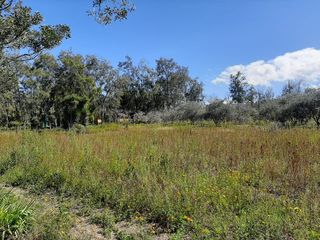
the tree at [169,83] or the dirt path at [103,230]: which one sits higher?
the tree at [169,83]

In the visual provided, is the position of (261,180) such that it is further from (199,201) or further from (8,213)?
(8,213)

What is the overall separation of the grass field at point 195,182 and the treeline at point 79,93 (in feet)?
107

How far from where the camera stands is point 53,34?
18.0ft

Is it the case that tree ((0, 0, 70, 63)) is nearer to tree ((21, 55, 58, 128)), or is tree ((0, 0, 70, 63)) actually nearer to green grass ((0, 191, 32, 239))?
green grass ((0, 191, 32, 239))

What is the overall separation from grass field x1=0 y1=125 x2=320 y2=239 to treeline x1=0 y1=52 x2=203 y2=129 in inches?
1278

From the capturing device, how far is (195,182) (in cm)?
579

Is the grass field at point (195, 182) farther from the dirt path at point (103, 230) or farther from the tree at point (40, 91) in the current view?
the tree at point (40, 91)

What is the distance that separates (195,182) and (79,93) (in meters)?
43.1

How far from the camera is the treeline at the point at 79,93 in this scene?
46.0 metres

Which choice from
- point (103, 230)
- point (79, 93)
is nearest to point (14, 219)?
point (103, 230)

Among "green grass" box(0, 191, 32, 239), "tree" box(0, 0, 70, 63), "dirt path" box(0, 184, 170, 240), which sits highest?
"tree" box(0, 0, 70, 63)

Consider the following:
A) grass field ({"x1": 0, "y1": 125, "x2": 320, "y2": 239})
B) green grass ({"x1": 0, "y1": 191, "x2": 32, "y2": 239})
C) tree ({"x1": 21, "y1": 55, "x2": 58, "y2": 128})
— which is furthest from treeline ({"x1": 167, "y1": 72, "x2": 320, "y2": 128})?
tree ({"x1": 21, "y1": 55, "x2": 58, "y2": 128})

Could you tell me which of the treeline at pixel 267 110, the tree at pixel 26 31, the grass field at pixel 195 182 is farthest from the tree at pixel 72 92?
the tree at pixel 26 31

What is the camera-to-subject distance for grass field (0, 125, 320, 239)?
4.32 metres
